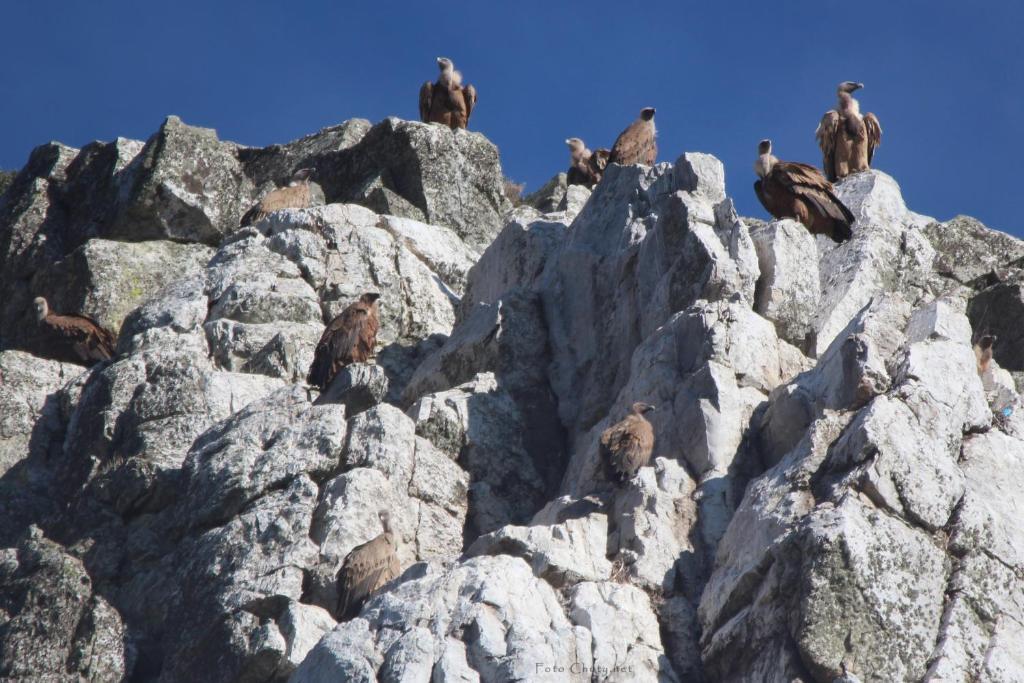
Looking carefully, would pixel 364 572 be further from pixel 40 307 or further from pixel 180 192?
pixel 180 192

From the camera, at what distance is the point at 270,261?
20.4 m

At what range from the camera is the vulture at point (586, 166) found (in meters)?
28.0

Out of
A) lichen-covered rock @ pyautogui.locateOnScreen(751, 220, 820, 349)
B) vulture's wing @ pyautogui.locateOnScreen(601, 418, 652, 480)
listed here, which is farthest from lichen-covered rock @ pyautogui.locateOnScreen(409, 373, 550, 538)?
lichen-covered rock @ pyautogui.locateOnScreen(751, 220, 820, 349)

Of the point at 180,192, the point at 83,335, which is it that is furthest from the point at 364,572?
the point at 180,192

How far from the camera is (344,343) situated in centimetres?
1781

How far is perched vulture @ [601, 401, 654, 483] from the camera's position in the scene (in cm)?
1394

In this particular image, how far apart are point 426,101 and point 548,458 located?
12.3 metres

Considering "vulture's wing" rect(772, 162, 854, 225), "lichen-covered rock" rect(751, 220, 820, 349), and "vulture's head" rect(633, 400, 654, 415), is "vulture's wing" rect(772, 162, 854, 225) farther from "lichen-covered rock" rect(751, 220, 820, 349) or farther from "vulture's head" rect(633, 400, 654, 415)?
"vulture's head" rect(633, 400, 654, 415)

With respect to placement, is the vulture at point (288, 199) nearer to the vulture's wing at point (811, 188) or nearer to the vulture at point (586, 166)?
the vulture at point (586, 166)

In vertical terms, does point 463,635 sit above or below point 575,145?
below

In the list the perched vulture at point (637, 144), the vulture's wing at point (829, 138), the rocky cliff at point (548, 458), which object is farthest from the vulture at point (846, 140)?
the perched vulture at point (637, 144)

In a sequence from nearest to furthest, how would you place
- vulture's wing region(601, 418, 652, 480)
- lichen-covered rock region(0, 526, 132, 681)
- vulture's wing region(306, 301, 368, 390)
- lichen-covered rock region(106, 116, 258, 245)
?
vulture's wing region(601, 418, 652, 480) → lichen-covered rock region(0, 526, 132, 681) → vulture's wing region(306, 301, 368, 390) → lichen-covered rock region(106, 116, 258, 245)

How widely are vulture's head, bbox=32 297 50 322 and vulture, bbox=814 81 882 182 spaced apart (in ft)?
39.1

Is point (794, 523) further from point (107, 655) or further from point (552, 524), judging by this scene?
point (107, 655)
